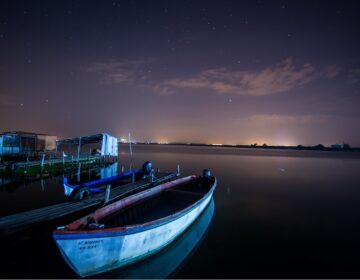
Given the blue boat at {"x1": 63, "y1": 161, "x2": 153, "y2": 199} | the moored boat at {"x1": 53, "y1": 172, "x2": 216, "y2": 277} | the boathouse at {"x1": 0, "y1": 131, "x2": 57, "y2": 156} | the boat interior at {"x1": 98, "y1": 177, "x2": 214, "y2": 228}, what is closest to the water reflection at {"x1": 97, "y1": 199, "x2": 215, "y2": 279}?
the moored boat at {"x1": 53, "y1": 172, "x2": 216, "y2": 277}

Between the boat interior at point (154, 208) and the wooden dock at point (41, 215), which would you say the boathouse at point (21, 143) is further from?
the boat interior at point (154, 208)

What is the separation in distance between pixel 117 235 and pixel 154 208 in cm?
498

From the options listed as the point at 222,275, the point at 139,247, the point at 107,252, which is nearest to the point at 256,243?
the point at 222,275

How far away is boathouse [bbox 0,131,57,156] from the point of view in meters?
31.8

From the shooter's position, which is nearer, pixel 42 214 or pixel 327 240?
pixel 42 214

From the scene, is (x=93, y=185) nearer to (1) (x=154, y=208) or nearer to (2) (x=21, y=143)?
(1) (x=154, y=208)

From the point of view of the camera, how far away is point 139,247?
22.9 ft

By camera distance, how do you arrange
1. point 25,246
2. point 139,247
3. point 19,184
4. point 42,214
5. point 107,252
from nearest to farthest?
1. point 107,252
2. point 139,247
3. point 25,246
4. point 42,214
5. point 19,184

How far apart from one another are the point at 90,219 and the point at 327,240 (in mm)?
11543

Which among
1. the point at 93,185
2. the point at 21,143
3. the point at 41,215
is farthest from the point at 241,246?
the point at 21,143

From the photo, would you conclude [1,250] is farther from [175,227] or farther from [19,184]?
[19,184]

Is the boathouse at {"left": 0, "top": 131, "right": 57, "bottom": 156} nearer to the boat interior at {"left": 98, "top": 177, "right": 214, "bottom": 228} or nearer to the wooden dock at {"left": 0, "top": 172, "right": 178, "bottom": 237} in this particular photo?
the wooden dock at {"left": 0, "top": 172, "right": 178, "bottom": 237}

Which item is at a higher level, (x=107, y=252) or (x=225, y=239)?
(x=107, y=252)

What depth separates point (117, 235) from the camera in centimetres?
607
